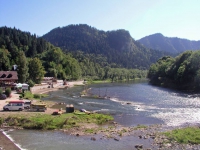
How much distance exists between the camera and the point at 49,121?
3956 centimetres

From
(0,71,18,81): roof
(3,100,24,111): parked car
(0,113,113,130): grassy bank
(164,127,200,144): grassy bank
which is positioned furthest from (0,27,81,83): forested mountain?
(164,127,200,144): grassy bank

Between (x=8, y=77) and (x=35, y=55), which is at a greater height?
(x=35, y=55)

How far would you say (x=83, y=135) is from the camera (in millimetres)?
35531

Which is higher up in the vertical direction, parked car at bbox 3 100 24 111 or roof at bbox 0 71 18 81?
roof at bbox 0 71 18 81

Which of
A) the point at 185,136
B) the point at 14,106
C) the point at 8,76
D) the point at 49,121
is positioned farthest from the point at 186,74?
the point at 49,121

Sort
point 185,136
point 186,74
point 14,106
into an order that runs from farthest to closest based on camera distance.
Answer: point 186,74
point 14,106
point 185,136

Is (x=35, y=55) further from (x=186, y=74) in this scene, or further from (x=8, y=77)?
(x=186, y=74)

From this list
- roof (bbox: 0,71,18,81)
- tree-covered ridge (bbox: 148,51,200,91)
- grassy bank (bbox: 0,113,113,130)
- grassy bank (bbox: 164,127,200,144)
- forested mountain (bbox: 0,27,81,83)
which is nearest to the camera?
grassy bank (bbox: 164,127,200,144)

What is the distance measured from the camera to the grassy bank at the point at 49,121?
38.6 m

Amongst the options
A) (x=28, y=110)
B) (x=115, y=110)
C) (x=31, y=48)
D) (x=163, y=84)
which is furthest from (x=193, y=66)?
(x=31, y=48)

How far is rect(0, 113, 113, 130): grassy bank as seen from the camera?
38.6 metres

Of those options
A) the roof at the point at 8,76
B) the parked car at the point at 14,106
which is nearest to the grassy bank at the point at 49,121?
the parked car at the point at 14,106

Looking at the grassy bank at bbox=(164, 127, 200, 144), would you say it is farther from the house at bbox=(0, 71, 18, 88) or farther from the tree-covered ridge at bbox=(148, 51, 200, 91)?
the tree-covered ridge at bbox=(148, 51, 200, 91)

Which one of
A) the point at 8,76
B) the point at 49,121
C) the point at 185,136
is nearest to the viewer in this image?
the point at 185,136
